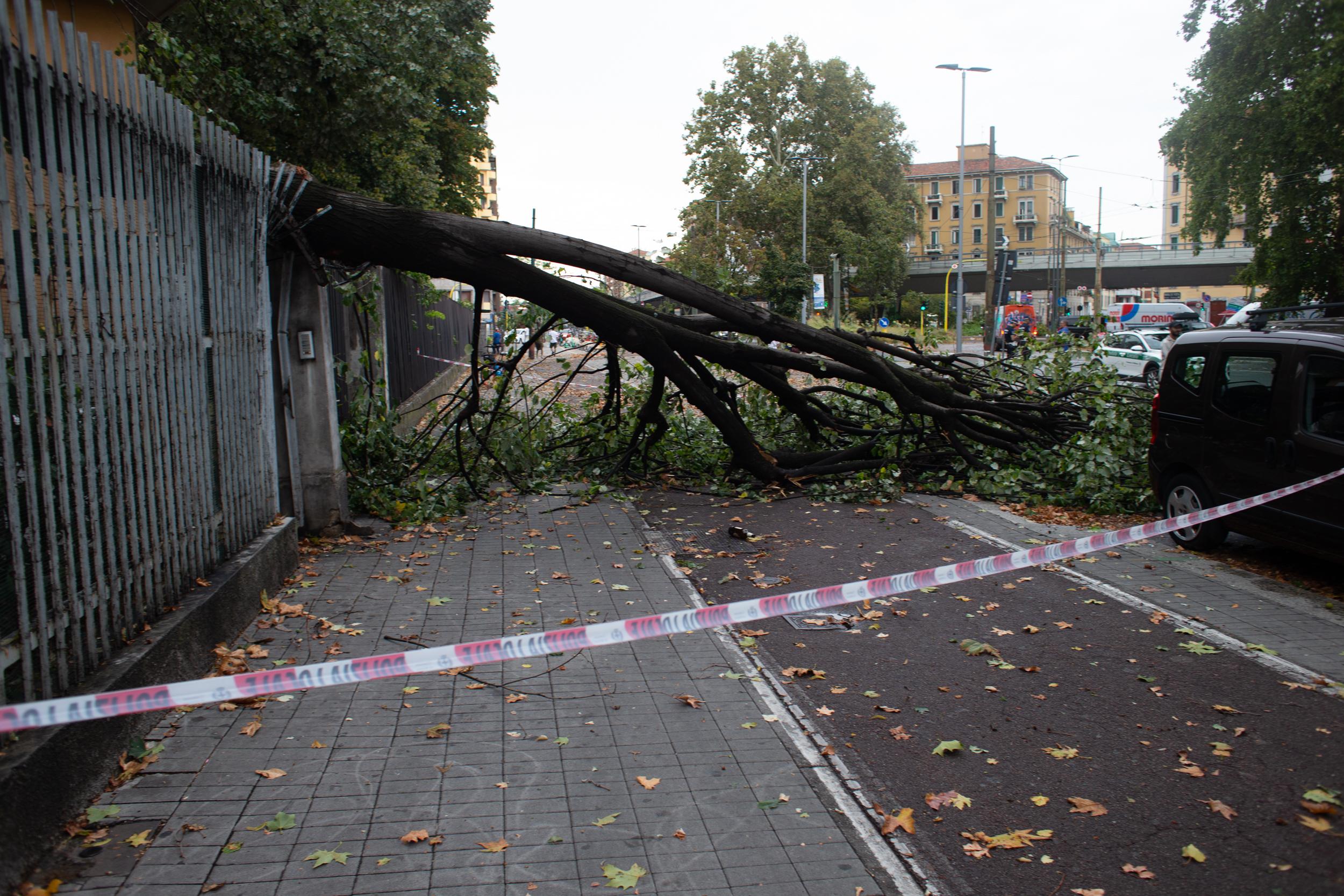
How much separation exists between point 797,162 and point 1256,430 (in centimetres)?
6668

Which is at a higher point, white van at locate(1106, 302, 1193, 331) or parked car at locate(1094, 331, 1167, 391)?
white van at locate(1106, 302, 1193, 331)

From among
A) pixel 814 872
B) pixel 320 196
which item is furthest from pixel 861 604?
pixel 320 196

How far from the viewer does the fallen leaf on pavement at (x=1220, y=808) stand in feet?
12.7

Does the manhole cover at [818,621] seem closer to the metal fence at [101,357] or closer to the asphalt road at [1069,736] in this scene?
the asphalt road at [1069,736]

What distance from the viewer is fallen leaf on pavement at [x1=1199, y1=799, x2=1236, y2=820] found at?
3.87 m

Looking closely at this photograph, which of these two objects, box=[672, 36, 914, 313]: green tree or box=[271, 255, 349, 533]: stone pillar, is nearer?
box=[271, 255, 349, 533]: stone pillar

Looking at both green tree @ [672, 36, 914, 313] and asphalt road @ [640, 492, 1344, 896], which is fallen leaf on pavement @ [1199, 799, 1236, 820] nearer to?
asphalt road @ [640, 492, 1344, 896]

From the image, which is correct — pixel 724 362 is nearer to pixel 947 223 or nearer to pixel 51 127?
pixel 51 127

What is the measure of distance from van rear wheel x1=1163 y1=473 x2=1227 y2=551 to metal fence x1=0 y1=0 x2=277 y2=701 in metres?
7.11

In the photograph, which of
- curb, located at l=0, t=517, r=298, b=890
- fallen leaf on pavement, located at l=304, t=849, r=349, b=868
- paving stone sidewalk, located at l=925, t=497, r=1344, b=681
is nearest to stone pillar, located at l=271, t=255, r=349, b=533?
curb, located at l=0, t=517, r=298, b=890

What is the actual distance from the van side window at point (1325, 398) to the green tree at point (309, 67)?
41.3 ft

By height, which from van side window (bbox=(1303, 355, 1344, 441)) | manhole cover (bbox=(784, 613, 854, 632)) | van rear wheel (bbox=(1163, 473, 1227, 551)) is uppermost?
van side window (bbox=(1303, 355, 1344, 441))

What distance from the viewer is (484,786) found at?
409cm

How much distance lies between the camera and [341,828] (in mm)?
3719
